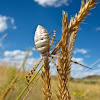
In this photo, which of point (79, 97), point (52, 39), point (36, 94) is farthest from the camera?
point (36, 94)

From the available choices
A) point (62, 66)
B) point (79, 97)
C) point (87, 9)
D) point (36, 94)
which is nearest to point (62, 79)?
point (62, 66)

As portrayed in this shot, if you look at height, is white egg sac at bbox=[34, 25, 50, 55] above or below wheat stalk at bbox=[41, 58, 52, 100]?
above

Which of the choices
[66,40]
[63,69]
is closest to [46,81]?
[63,69]

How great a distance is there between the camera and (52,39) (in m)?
0.80

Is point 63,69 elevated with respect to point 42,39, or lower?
lower

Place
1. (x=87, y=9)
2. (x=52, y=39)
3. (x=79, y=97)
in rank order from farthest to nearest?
(x=79, y=97)
(x=52, y=39)
(x=87, y=9)

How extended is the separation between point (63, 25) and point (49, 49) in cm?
13

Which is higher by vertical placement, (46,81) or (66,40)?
(66,40)

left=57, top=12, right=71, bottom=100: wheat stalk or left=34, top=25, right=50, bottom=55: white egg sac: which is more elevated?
left=34, top=25, right=50, bottom=55: white egg sac

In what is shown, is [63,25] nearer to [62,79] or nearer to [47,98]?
[62,79]

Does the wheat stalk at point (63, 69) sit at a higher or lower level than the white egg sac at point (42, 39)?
lower

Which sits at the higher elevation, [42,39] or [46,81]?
[42,39]

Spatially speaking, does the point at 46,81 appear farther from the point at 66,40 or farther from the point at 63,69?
the point at 66,40

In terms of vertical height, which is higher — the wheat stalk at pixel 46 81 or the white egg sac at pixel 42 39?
the white egg sac at pixel 42 39
